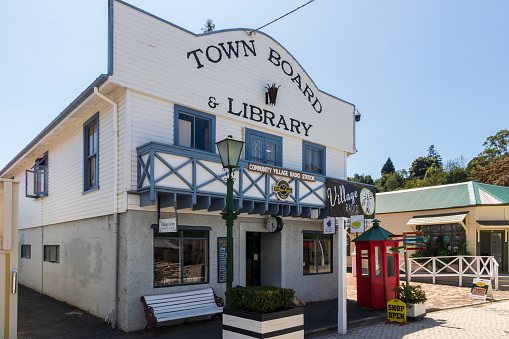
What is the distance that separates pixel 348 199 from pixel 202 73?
21.0ft

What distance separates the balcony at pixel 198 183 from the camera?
9138 millimetres

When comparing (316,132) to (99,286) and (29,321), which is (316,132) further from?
(29,321)

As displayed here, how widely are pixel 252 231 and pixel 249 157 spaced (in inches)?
85.3

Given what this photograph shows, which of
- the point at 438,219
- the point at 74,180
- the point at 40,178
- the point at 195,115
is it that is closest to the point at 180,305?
the point at 195,115

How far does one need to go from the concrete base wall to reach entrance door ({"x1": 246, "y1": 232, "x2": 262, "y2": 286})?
451 centimetres

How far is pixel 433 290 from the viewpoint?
1731 centimetres

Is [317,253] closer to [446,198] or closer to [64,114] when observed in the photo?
[64,114]

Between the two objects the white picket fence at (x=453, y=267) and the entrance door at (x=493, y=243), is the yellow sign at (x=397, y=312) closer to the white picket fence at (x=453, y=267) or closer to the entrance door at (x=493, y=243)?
the white picket fence at (x=453, y=267)

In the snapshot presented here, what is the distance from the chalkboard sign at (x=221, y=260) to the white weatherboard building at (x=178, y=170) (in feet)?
0.14

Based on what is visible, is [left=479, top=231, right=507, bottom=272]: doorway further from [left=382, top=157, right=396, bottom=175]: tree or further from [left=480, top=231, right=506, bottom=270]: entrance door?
[left=382, top=157, right=396, bottom=175]: tree

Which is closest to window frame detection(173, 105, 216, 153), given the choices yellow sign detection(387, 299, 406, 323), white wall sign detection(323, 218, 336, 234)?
white wall sign detection(323, 218, 336, 234)

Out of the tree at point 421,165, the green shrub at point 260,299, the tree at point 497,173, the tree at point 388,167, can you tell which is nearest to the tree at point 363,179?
the tree at point 421,165

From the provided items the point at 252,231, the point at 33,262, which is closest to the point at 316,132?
the point at 252,231

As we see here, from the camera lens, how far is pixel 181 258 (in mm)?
10383
